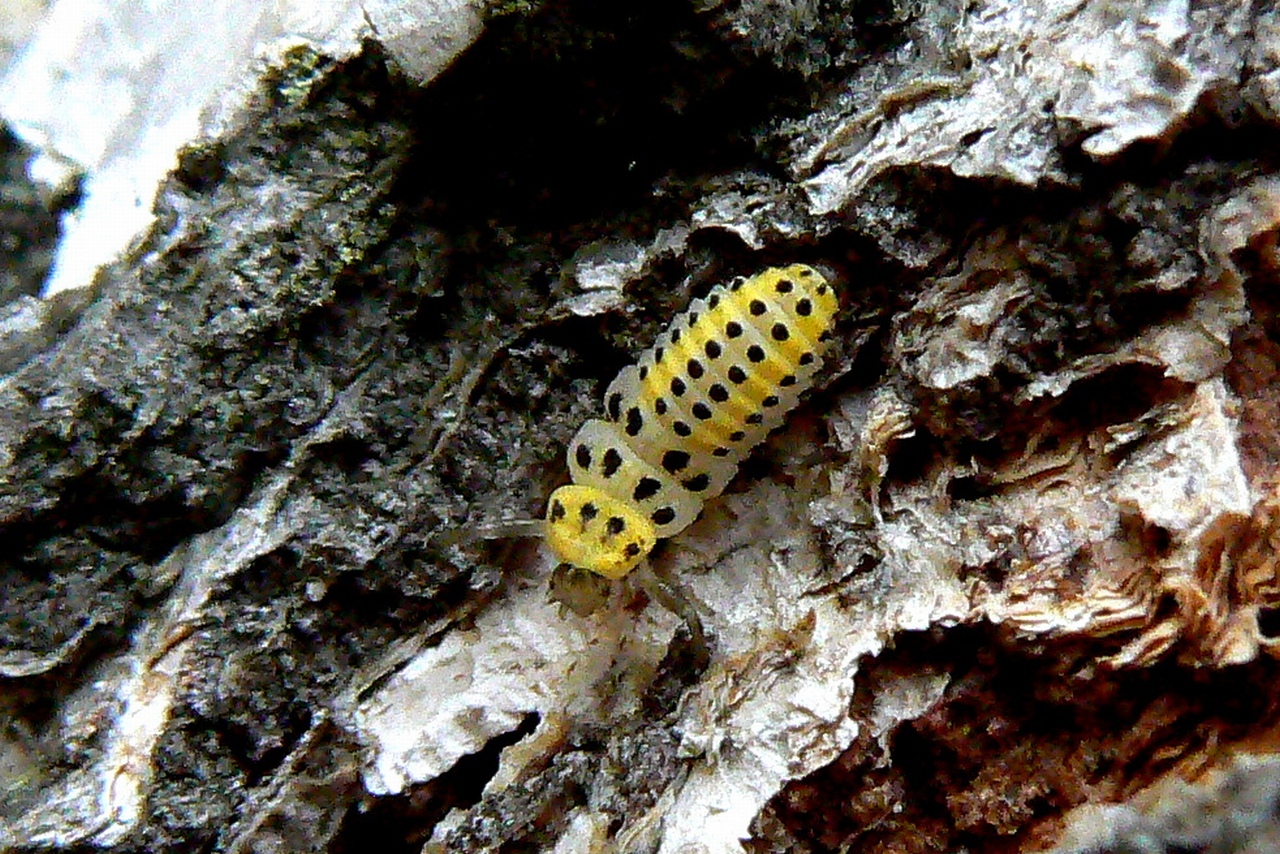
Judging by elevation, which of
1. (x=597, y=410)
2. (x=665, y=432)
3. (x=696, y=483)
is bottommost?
(x=696, y=483)

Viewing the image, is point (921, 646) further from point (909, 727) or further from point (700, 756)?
point (700, 756)

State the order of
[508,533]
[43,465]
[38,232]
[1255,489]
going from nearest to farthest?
[1255,489], [43,465], [508,533], [38,232]

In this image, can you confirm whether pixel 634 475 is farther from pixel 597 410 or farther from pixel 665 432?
pixel 597 410

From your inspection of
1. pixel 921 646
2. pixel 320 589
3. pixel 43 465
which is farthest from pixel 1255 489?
pixel 43 465

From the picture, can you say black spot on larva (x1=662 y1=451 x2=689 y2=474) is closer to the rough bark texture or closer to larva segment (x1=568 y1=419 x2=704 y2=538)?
larva segment (x1=568 y1=419 x2=704 y2=538)

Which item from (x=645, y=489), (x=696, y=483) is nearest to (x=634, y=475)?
(x=645, y=489)

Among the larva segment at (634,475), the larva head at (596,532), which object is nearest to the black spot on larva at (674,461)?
the larva segment at (634,475)
